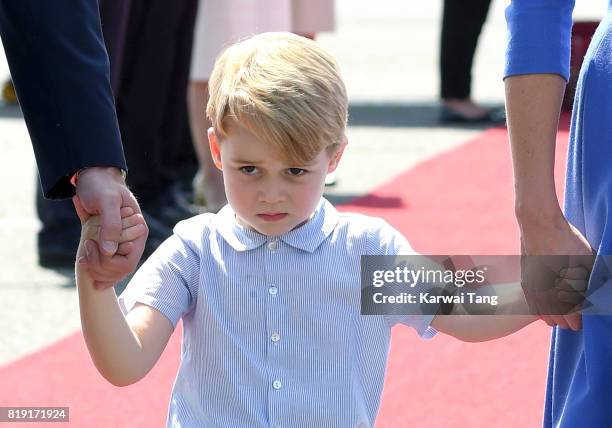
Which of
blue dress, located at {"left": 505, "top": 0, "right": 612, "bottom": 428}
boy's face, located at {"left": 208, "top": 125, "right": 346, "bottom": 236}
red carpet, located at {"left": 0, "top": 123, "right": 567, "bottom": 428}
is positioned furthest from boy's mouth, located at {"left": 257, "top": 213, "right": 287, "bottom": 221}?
red carpet, located at {"left": 0, "top": 123, "right": 567, "bottom": 428}

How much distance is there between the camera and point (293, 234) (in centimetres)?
247

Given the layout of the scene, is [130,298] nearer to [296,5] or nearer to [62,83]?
[62,83]

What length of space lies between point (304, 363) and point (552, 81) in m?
0.66

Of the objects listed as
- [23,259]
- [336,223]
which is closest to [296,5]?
[23,259]

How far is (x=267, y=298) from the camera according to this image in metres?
2.45

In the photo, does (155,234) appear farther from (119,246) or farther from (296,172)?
(119,246)

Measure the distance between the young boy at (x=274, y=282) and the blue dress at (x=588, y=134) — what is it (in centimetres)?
17

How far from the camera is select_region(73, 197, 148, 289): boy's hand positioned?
2018 mm

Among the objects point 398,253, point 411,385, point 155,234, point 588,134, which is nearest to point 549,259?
point 588,134

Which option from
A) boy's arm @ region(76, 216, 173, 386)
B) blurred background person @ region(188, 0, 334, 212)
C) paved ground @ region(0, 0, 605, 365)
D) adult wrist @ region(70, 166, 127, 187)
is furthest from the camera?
blurred background person @ region(188, 0, 334, 212)

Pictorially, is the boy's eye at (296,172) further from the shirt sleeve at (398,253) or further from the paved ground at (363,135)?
the paved ground at (363,135)

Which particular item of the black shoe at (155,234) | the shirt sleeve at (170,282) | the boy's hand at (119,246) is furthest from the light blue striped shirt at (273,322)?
the black shoe at (155,234)

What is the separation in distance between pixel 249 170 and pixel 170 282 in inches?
9.9

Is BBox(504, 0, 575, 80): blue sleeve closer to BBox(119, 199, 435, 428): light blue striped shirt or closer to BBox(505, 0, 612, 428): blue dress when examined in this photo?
BBox(505, 0, 612, 428): blue dress
